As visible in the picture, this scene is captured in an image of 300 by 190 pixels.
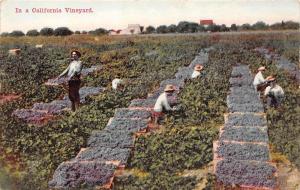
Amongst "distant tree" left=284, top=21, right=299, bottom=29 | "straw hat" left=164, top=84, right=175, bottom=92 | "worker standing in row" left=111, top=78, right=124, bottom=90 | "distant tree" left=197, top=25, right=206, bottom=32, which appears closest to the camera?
"distant tree" left=284, top=21, right=299, bottom=29

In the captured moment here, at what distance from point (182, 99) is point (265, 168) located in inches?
53.6

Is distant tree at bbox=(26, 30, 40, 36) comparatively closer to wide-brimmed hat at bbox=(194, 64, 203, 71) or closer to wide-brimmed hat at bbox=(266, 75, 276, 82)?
wide-brimmed hat at bbox=(194, 64, 203, 71)

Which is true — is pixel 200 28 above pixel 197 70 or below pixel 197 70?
above

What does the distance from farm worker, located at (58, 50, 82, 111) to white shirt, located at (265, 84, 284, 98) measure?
7.78 feet

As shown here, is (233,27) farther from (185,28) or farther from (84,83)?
(84,83)

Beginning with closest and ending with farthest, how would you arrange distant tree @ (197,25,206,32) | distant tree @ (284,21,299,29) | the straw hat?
distant tree @ (284,21,299,29), distant tree @ (197,25,206,32), the straw hat

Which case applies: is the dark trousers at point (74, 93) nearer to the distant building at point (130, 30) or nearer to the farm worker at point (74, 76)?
the farm worker at point (74, 76)

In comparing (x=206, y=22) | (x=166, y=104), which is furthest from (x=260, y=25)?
(x=166, y=104)

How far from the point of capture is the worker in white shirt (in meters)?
6.37

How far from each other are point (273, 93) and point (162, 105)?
1381 mm

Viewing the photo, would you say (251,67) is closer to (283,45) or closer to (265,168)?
(283,45)

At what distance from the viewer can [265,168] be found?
5840 mm

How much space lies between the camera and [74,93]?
258 inches

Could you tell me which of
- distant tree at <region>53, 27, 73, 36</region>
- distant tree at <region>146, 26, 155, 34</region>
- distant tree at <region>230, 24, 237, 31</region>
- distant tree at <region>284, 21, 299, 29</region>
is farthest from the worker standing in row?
distant tree at <region>284, 21, 299, 29</region>
